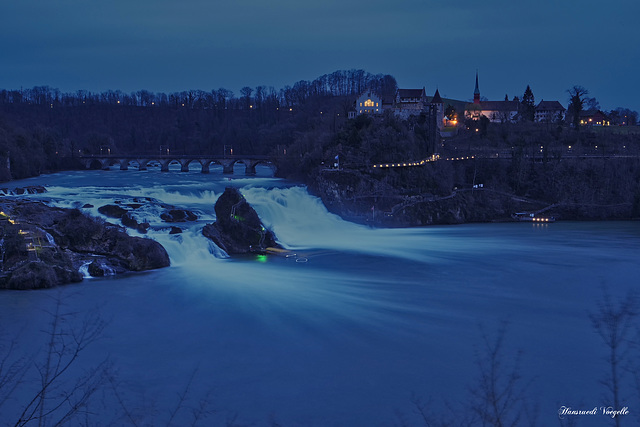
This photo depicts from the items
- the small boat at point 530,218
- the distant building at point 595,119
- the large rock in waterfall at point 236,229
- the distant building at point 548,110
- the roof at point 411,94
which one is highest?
the roof at point 411,94

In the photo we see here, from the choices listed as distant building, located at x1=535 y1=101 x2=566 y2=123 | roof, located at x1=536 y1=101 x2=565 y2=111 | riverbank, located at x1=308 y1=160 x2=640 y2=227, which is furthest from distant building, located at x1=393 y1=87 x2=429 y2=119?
roof, located at x1=536 y1=101 x2=565 y2=111

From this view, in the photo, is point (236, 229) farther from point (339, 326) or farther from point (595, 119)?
point (595, 119)

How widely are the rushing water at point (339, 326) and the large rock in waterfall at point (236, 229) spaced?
3.22ft

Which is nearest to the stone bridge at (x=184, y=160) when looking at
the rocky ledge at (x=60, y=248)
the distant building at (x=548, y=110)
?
the distant building at (x=548, y=110)

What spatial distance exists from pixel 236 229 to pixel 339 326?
11.0 m

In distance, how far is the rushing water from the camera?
10.8 metres

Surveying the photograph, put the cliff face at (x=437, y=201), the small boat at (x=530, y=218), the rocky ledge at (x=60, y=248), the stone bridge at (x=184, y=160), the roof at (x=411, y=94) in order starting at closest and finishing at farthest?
1. the rocky ledge at (x=60, y=248)
2. the cliff face at (x=437, y=201)
3. the small boat at (x=530, y=218)
4. the stone bridge at (x=184, y=160)
5. the roof at (x=411, y=94)

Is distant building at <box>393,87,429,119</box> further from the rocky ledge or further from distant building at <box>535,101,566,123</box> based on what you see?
the rocky ledge

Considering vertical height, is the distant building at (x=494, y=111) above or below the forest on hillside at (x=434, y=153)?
above

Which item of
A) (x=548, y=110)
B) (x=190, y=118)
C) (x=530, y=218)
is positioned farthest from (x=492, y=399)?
(x=190, y=118)

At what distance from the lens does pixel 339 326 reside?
49.6ft

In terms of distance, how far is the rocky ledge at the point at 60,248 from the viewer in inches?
701

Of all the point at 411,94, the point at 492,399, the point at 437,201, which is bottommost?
the point at 492,399

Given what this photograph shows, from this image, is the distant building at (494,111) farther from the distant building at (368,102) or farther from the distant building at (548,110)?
the distant building at (368,102)
